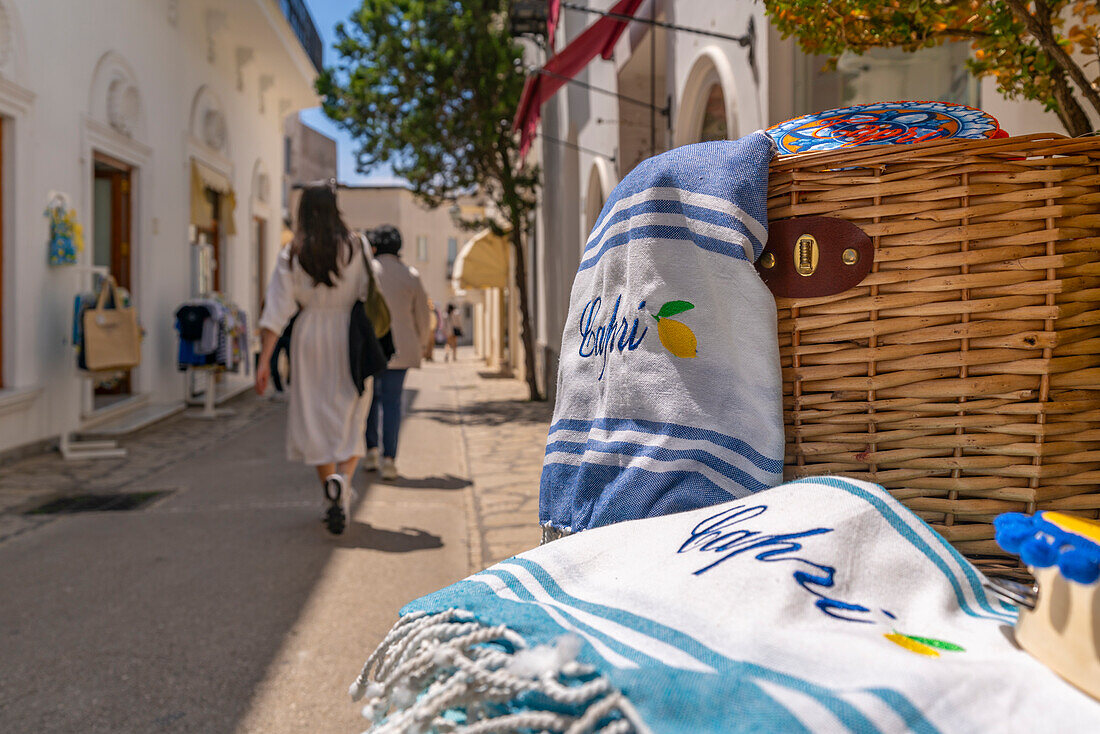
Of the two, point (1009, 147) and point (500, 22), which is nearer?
point (1009, 147)

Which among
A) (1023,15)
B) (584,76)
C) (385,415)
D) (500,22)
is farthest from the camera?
(500,22)

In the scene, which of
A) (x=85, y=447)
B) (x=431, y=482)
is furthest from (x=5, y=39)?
(x=431, y=482)

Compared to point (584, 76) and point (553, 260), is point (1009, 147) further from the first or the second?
point (553, 260)

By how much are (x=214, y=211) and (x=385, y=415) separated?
8238 mm

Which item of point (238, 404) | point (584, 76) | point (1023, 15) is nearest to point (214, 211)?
point (238, 404)

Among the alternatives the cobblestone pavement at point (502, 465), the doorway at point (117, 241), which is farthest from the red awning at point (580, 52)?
the doorway at point (117, 241)

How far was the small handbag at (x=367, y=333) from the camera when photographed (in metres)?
4.52

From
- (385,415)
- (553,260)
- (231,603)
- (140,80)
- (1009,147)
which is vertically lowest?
(231,603)

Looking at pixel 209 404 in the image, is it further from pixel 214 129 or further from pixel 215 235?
pixel 214 129

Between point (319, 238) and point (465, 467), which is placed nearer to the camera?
point (319, 238)

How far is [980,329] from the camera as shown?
891mm

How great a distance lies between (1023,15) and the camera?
52.0 inches

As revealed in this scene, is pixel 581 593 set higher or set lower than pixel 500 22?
lower

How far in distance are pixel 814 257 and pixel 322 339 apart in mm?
3909
